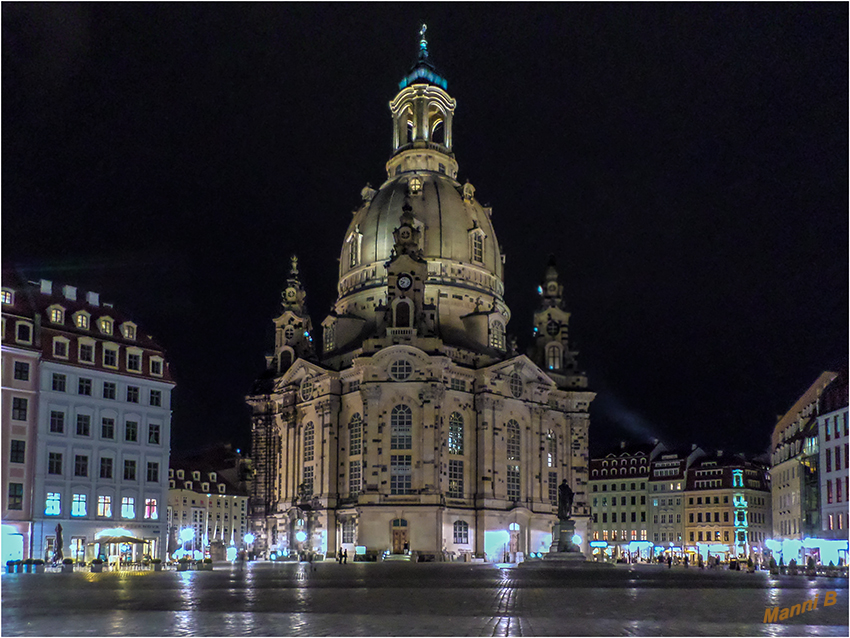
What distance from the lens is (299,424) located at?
4397 inches

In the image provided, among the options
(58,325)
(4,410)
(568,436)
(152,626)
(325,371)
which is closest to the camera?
(152,626)

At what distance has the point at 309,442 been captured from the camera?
10994cm

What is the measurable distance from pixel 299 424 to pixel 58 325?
41344 mm

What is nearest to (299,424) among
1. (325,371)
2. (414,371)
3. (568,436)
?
(325,371)

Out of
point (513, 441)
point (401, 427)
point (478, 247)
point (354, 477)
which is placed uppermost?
point (478, 247)

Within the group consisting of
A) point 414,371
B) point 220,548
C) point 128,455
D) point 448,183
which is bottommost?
point 220,548

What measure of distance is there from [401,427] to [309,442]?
1236cm

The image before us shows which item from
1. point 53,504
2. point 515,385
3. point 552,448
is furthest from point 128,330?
point 552,448

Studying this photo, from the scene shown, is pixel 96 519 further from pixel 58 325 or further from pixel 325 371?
pixel 325 371

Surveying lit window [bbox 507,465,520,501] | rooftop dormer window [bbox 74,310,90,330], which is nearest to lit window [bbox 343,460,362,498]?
lit window [bbox 507,465,520,501]

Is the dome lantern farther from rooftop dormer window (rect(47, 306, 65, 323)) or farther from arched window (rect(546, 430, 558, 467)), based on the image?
rooftop dormer window (rect(47, 306, 65, 323))

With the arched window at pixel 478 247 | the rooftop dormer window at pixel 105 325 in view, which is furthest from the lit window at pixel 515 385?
the rooftop dormer window at pixel 105 325

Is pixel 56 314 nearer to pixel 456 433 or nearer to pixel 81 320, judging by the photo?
pixel 81 320

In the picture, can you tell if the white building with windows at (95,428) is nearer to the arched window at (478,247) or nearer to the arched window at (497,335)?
the arched window at (497,335)
